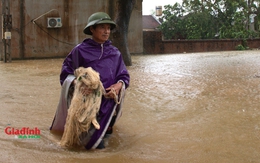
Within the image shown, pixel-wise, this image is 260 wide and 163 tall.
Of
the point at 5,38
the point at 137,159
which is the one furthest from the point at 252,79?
the point at 5,38

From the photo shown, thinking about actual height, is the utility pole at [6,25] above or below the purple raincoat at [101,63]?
above

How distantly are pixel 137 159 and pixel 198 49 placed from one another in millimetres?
21147

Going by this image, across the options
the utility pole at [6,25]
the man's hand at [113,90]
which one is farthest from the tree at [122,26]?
the man's hand at [113,90]

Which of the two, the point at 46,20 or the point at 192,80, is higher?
the point at 46,20

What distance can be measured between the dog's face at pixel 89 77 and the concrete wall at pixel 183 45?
1758cm

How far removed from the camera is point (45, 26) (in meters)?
16.3

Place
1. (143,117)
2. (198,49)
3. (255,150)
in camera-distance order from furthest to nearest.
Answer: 1. (198,49)
2. (143,117)
3. (255,150)

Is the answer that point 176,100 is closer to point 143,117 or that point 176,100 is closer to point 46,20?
point 143,117

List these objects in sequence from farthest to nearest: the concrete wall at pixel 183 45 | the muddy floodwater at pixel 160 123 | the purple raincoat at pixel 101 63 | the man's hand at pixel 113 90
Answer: the concrete wall at pixel 183 45
the purple raincoat at pixel 101 63
the man's hand at pixel 113 90
the muddy floodwater at pixel 160 123

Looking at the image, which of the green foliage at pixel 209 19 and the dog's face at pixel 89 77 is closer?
the dog's face at pixel 89 77

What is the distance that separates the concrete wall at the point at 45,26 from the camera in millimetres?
15672

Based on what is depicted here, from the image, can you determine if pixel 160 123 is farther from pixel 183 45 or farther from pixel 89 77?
pixel 183 45

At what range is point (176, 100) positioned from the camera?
5.70 meters

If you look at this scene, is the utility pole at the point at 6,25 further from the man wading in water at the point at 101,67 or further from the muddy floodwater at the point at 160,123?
the man wading in water at the point at 101,67
